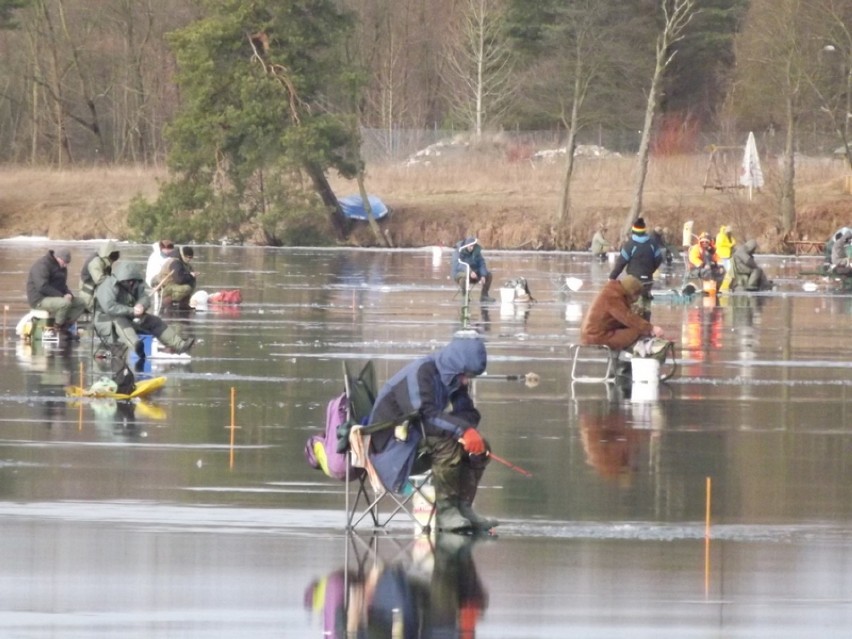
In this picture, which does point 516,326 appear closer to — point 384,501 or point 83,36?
point 384,501

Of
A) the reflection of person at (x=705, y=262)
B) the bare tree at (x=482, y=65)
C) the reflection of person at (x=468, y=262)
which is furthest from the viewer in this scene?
the bare tree at (x=482, y=65)

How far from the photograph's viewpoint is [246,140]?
66562mm

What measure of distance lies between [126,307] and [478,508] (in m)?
9.89

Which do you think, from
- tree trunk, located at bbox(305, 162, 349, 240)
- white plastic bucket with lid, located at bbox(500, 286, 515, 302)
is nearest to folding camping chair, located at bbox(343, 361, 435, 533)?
white plastic bucket with lid, located at bbox(500, 286, 515, 302)

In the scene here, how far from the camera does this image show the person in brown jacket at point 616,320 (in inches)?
763

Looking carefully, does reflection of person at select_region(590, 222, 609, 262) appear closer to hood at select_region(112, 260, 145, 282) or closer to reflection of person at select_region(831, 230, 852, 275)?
reflection of person at select_region(831, 230, 852, 275)

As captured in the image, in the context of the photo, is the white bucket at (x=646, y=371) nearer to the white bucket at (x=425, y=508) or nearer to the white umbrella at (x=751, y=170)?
the white bucket at (x=425, y=508)

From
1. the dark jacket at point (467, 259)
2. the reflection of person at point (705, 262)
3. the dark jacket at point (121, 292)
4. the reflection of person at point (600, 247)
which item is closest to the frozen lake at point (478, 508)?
the dark jacket at point (121, 292)

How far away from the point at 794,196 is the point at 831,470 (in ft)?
174

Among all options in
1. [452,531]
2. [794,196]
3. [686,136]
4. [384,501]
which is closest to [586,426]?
[384,501]

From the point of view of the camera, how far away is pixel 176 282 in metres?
30.5

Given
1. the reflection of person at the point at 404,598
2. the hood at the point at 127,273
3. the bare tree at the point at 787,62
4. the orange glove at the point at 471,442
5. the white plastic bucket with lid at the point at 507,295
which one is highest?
the bare tree at the point at 787,62

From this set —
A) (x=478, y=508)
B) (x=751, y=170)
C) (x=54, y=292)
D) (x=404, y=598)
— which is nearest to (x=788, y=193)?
(x=751, y=170)

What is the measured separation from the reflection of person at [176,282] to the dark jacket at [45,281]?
549cm
